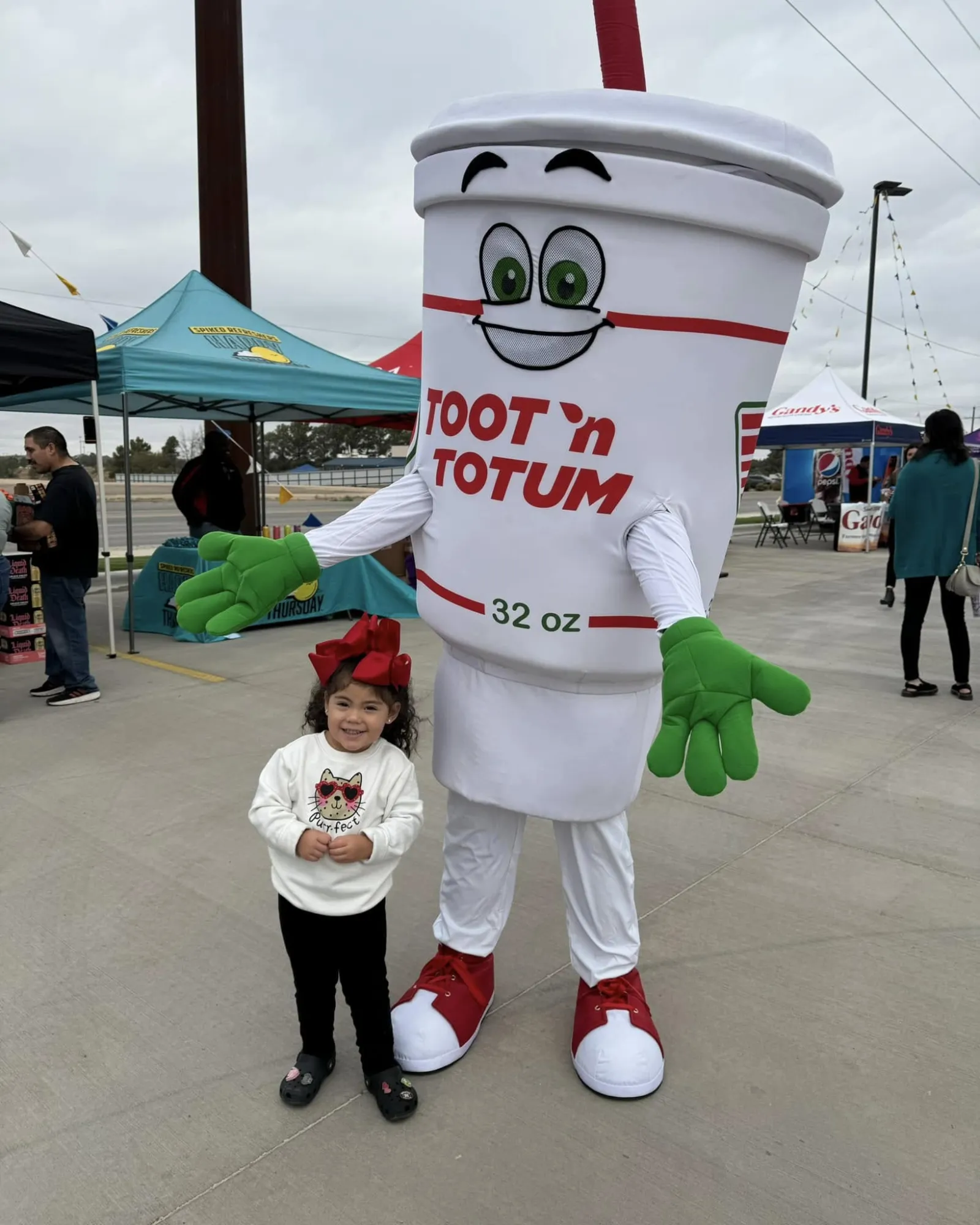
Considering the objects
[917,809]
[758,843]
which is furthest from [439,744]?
[917,809]

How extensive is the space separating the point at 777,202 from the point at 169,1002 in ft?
7.71

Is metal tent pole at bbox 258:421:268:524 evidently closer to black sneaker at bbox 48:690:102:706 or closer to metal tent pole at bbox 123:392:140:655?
metal tent pole at bbox 123:392:140:655

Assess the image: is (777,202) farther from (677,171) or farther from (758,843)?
(758,843)

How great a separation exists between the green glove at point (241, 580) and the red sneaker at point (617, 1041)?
47.3 inches

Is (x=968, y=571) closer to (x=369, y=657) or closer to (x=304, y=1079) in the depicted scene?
(x=369, y=657)

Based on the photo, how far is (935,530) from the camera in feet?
17.1

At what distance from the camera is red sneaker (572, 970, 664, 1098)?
2.05m

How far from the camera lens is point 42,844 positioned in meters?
3.33

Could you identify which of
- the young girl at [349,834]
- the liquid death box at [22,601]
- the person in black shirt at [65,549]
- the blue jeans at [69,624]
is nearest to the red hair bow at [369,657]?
the young girl at [349,834]

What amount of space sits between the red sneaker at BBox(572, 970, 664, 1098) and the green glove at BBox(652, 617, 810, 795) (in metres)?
0.87

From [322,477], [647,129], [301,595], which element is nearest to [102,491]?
[301,595]

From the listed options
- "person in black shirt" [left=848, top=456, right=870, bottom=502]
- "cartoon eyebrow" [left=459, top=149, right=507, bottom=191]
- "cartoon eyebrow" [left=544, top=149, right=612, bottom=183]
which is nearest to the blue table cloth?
"cartoon eyebrow" [left=459, top=149, right=507, bottom=191]

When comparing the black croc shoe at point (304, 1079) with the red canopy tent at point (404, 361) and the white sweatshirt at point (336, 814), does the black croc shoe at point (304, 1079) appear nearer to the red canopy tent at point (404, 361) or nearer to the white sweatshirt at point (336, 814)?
the white sweatshirt at point (336, 814)

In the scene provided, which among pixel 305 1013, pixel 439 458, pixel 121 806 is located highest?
pixel 439 458
